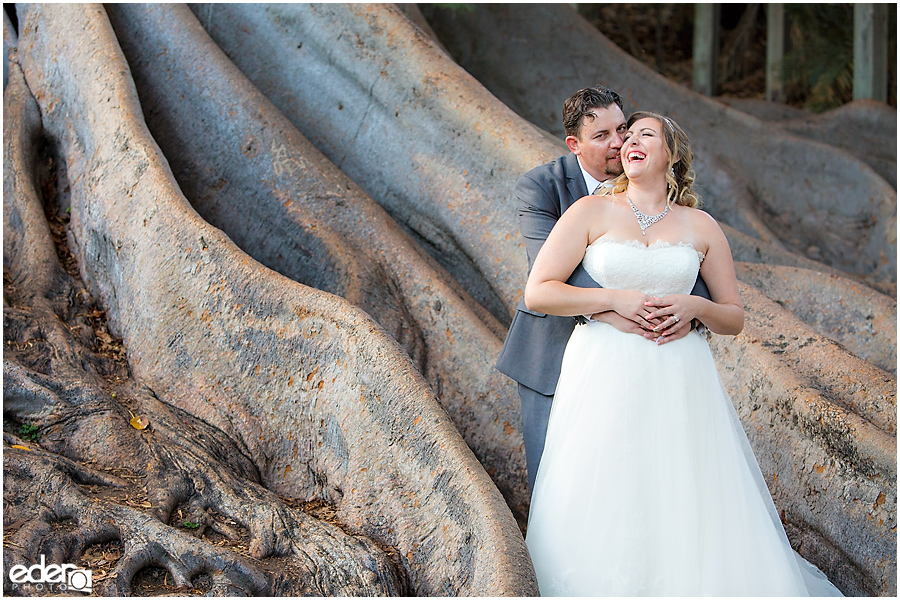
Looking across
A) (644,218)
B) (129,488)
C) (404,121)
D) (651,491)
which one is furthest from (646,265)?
(404,121)

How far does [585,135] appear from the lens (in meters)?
3.14

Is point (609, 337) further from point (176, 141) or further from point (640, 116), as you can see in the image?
point (176, 141)

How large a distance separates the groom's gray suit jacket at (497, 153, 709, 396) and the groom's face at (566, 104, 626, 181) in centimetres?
14

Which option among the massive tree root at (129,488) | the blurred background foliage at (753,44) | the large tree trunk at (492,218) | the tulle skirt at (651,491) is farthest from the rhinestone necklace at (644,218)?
the blurred background foliage at (753,44)

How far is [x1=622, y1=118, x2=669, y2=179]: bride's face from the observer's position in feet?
9.20

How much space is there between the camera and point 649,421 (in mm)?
2846

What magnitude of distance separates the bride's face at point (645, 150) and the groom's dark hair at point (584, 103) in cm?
27

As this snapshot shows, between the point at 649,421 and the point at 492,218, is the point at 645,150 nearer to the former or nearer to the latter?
the point at 649,421

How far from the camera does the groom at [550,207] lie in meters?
3.10

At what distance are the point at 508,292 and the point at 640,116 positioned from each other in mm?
1652

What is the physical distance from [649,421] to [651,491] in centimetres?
23

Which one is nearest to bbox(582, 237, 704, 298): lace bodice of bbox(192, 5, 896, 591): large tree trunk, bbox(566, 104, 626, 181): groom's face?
bbox(566, 104, 626, 181): groom's face

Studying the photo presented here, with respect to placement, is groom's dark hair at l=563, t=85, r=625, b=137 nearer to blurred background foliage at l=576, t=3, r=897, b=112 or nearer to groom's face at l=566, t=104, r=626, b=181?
groom's face at l=566, t=104, r=626, b=181

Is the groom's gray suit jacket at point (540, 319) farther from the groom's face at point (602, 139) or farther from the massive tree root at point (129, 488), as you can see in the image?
the massive tree root at point (129, 488)
